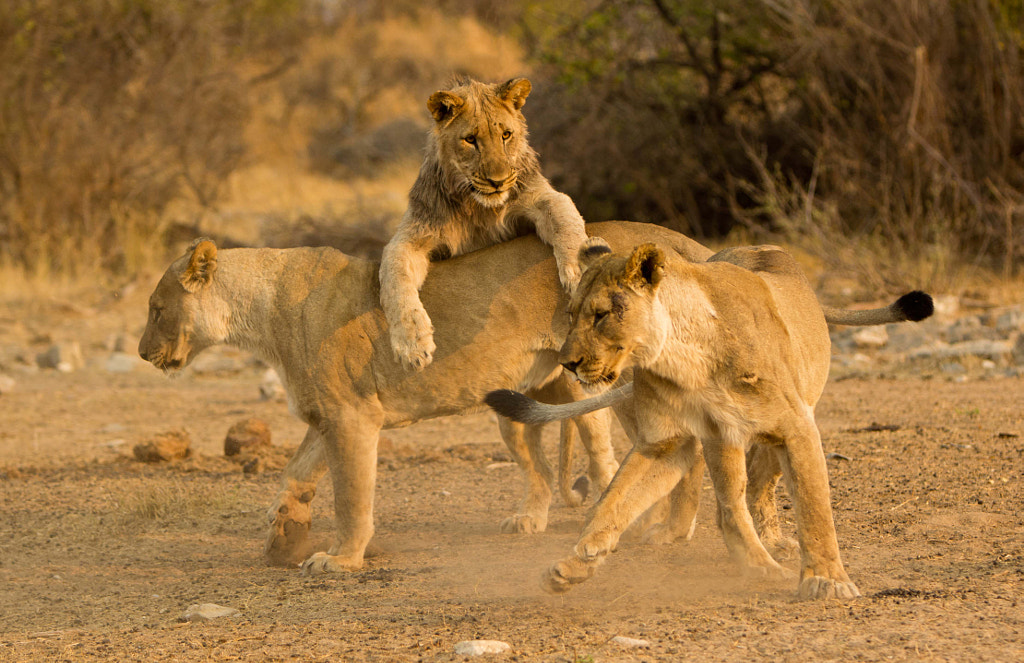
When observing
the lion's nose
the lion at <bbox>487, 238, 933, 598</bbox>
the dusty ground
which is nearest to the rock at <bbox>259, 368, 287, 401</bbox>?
the dusty ground

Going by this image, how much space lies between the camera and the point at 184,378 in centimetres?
1130

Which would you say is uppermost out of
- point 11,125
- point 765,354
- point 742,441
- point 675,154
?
point 11,125

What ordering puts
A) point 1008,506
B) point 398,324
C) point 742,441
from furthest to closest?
point 1008,506
point 398,324
point 742,441

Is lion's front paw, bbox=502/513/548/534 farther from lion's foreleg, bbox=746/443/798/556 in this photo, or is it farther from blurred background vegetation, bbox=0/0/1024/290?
blurred background vegetation, bbox=0/0/1024/290

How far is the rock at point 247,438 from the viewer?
7.62m

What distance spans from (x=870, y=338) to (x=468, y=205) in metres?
6.29

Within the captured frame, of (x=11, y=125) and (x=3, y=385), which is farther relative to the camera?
(x=11, y=125)

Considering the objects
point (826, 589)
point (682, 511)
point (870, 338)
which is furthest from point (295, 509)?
point (870, 338)

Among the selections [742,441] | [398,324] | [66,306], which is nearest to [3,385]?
[66,306]

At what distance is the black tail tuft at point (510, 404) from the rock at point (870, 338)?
6641 millimetres

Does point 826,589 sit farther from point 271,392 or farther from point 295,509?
point 271,392

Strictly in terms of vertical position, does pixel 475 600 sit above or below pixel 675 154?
below

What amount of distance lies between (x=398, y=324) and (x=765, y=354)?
149cm

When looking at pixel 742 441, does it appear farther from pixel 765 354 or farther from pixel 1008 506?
pixel 1008 506
